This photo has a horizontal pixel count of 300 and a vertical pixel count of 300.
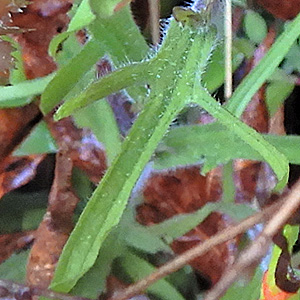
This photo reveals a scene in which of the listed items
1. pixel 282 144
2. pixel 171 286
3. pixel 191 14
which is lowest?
pixel 171 286

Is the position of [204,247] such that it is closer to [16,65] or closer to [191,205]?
[191,205]

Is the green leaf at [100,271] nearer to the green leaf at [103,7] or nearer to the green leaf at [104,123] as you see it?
the green leaf at [104,123]

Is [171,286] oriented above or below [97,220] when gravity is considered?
below

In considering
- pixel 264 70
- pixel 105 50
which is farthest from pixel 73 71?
pixel 264 70

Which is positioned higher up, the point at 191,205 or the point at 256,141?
the point at 256,141

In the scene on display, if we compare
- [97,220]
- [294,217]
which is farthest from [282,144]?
[97,220]

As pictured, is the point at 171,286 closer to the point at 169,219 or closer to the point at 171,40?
the point at 169,219

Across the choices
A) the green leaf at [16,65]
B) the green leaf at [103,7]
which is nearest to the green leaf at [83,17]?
the green leaf at [103,7]
